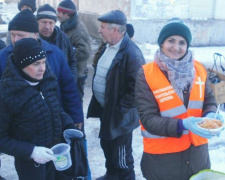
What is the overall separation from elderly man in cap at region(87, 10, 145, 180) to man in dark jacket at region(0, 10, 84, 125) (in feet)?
1.12

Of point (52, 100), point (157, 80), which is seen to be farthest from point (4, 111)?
point (157, 80)

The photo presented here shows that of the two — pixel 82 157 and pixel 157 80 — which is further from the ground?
pixel 157 80

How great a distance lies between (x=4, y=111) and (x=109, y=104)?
47.6 inches

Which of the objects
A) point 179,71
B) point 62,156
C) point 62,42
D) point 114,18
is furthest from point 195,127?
point 62,42

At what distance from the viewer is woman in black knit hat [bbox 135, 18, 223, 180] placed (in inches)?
83.2

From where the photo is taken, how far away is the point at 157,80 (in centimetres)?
214

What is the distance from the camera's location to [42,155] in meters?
2.19

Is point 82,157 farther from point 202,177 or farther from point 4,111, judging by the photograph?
point 202,177

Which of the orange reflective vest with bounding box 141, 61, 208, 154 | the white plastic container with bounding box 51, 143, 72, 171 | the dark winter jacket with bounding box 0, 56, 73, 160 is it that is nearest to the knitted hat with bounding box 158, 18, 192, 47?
the orange reflective vest with bounding box 141, 61, 208, 154

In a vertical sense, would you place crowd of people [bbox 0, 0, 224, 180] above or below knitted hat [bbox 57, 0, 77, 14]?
below

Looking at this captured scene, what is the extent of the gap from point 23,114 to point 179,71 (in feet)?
3.85

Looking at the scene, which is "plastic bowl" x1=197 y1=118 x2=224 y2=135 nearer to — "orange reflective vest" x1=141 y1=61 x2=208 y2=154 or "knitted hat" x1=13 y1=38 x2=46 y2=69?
"orange reflective vest" x1=141 y1=61 x2=208 y2=154

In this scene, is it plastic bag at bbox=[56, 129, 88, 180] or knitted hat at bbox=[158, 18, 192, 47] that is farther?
plastic bag at bbox=[56, 129, 88, 180]

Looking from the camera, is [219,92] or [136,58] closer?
[136,58]
